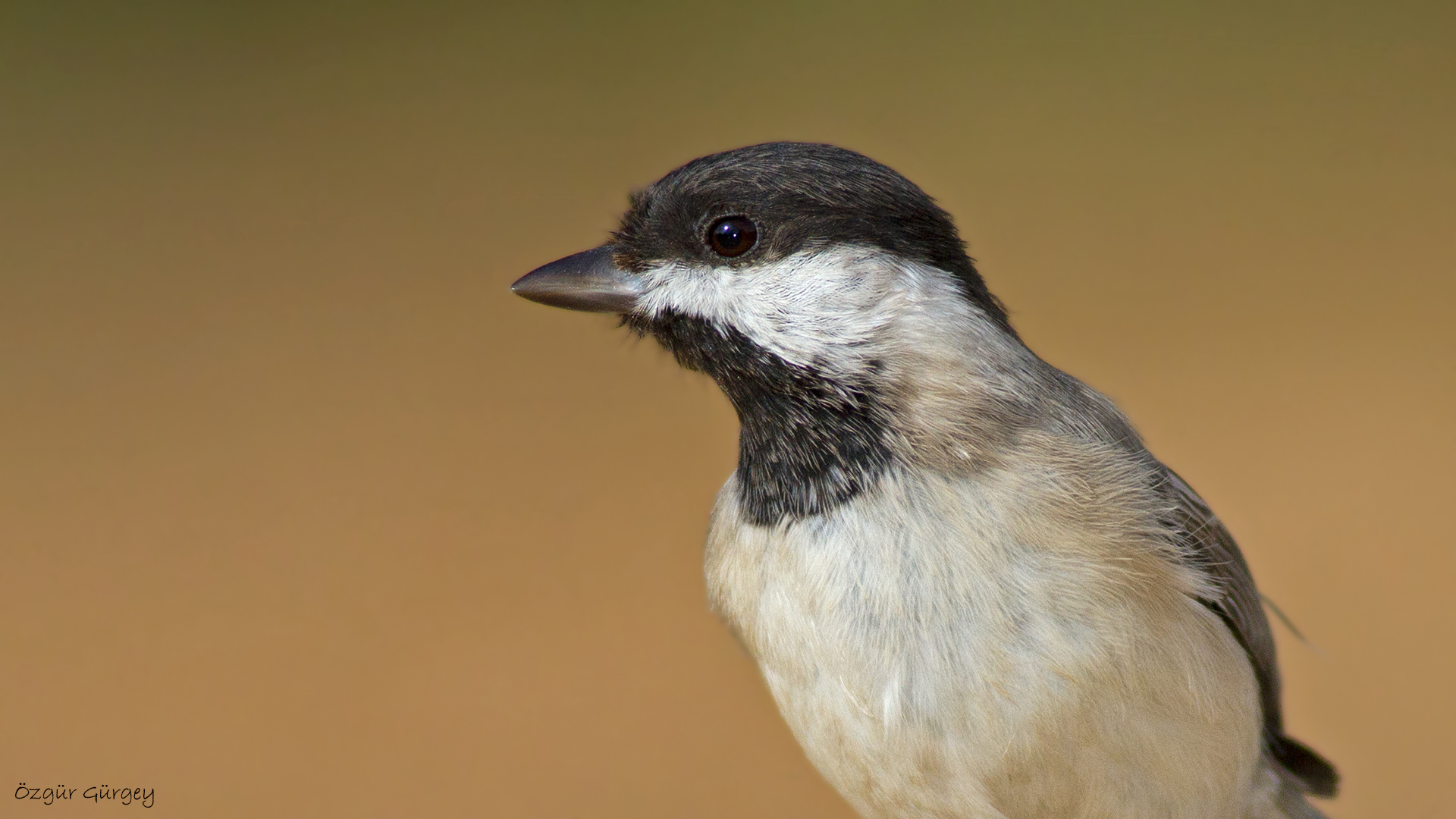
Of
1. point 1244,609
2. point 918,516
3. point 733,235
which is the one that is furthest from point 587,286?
point 1244,609

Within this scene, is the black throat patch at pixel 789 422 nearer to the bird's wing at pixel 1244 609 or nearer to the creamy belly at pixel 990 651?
the creamy belly at pixel 990 651

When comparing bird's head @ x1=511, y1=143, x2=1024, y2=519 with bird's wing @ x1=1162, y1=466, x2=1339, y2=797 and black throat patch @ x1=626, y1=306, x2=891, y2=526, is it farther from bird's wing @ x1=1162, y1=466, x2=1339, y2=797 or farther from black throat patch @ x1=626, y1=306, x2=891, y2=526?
bird's wing @ x1=1162, y1=466, x2=1339, y2=797

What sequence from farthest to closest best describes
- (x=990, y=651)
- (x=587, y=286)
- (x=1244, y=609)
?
(x=1244, y=609)
(x=587, y=286)
(x=990, y=651)

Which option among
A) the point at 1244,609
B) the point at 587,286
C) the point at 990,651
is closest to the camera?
the point at 990,651

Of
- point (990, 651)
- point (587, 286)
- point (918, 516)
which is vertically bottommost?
point (990, 651)

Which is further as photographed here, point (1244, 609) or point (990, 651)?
point (1244, 609)

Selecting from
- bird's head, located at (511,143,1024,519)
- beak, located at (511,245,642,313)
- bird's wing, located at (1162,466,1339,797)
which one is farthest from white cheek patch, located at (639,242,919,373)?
bird's wing, located at (1162,466,1339,797)

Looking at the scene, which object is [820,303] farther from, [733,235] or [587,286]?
[587,286]

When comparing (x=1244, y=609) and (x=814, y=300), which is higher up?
(x=814, y=300)
